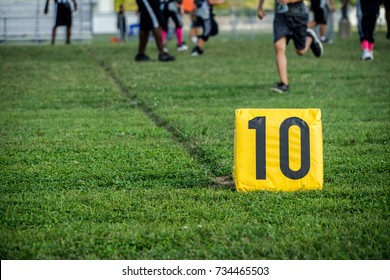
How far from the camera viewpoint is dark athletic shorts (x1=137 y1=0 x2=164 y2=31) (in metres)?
16.4

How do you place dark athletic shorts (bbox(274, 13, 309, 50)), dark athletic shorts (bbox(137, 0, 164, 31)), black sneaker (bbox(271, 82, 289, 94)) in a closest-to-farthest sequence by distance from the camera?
dark athletic shorts (bbox(274, 13, 309, 50)) < black sneaker (bbox(271, 82, 289, 94)) < dark athletic shorts (bbox(137, 0, 164, 31))

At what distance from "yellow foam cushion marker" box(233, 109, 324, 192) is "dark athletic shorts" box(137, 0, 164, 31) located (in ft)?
36.3

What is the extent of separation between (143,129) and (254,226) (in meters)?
3.59

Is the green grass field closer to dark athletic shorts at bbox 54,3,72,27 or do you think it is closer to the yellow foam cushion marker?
the yellow foam cushion marker

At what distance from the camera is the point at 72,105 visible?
400 inches

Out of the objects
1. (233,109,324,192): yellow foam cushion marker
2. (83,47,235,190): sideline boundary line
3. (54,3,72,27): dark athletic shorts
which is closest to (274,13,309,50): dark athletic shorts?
(83,47,235,190): sideline boundary line

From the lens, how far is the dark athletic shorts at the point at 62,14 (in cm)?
2488

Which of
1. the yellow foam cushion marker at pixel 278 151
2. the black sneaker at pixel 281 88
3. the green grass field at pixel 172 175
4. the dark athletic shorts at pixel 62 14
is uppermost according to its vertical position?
the yellow foam cushion marker at pixel 278 151

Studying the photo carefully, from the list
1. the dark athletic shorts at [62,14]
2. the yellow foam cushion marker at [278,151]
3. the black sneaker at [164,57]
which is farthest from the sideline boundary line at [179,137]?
the dark athletic shorts at [62,14]

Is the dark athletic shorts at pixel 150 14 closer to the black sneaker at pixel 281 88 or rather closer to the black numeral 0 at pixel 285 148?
the black sneaker at pixel 281 88

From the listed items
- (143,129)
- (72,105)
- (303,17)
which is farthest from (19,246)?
(303,17)

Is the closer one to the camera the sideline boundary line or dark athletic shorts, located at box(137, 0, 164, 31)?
the sideline boundary line
